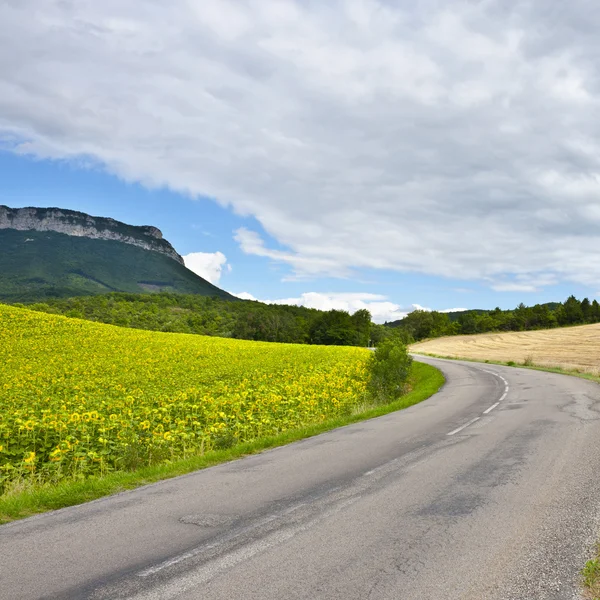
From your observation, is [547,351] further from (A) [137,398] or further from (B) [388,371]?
(A) [137,398]

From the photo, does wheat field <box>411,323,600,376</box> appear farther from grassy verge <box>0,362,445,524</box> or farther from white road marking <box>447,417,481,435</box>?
grassy verge <box>0,362,445,524</box>

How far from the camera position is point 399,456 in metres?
9.78

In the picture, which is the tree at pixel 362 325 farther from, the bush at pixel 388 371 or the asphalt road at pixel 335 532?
the asphalt road at pixel 335 532

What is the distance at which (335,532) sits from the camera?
225 inches

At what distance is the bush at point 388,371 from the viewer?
25.1m

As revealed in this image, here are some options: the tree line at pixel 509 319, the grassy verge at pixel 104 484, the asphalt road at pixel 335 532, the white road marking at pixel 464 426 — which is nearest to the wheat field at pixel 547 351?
the white road marking at pixel 464 426

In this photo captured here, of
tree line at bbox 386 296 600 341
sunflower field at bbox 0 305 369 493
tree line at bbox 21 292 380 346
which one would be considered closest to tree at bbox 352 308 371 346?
tree line at bbox 21 292 380 346

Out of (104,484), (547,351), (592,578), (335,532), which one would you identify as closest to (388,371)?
(104,484)

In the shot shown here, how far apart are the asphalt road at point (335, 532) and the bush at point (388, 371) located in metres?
14.7

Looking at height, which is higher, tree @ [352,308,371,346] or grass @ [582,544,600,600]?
tree @ [352,308,371,346]

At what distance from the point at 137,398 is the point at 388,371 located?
14232 millimetres

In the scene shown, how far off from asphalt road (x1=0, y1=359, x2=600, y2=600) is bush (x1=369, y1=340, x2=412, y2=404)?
14692 millimetres

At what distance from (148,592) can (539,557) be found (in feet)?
13.0

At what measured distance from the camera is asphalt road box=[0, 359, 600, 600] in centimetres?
445
